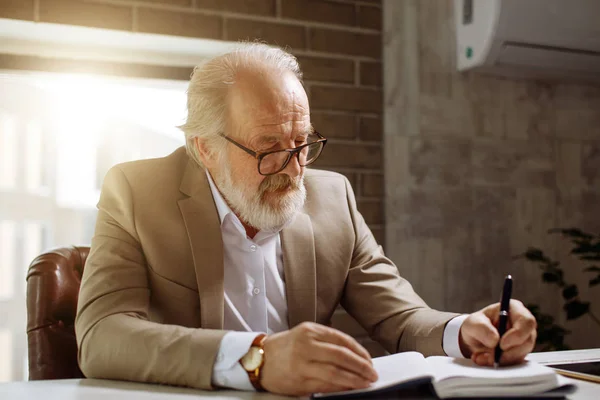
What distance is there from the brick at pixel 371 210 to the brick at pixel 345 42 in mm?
573

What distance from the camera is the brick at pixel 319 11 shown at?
2.19 meters

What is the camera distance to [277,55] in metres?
1.52

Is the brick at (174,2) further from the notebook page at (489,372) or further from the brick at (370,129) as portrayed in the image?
the notebook page at (489,372)

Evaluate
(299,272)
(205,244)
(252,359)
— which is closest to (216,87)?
(205,244)

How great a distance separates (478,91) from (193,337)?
1.82m

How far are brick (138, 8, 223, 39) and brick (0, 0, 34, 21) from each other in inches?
13.5

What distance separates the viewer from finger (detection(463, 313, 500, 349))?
3.44 feet

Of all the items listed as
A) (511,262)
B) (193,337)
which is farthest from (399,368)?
(511,262)

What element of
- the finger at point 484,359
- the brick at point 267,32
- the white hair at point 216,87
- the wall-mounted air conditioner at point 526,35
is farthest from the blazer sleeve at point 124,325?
the wall-mounted air conditioner at point 526,35

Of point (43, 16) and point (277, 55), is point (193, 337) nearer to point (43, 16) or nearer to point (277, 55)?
point (277, 55)

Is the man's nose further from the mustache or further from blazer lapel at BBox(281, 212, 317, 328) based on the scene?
blazer lapel at BBox(281, 212, 317, 328)

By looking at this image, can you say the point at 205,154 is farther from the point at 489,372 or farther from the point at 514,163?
the point at 514,163

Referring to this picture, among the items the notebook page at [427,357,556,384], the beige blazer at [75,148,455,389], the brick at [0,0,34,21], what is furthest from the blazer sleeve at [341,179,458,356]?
the brick at [0,0,34,21]

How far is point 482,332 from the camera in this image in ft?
3.53
